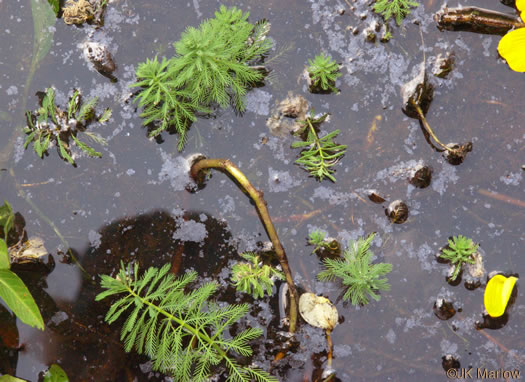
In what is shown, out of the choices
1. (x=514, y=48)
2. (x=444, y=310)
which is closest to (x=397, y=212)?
(x=444, y=310)

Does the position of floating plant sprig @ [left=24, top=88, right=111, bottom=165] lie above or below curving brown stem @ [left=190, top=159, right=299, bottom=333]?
above

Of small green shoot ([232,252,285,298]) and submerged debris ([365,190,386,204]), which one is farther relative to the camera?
submerged debris ([365,190,386,204])

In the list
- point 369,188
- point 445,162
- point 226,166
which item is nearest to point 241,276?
point 226,166

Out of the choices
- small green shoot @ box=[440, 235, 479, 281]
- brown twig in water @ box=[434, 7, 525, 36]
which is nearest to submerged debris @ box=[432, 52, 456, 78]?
brown twig in water @ box=[434, 7, 525, 36]

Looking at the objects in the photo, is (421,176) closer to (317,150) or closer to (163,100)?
(317,150)

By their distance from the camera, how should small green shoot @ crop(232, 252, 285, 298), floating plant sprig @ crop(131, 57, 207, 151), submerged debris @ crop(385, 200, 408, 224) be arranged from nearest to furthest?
floating plant sprig @ crop(131, 57, 207, 151)
small green shoot @ crop(232, 252, 285, 298)
submerged debris @ crop(385, 200, 408, 224)

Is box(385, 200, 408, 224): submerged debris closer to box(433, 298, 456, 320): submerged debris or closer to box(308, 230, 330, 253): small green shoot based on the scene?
box(308, 230, 330, 253): small green shoot

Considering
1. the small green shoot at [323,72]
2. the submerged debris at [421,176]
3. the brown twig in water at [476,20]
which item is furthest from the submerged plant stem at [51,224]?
the brown twig in water at [476,20]
